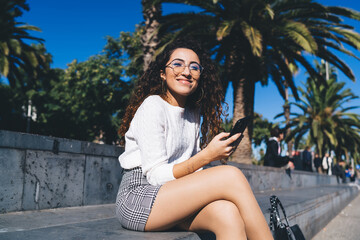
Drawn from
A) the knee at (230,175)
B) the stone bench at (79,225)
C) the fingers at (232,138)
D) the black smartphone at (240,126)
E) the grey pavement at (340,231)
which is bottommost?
the grey pavement at (340,231)

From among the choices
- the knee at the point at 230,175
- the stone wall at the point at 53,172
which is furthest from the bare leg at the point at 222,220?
the stone wall at the point at 53,172

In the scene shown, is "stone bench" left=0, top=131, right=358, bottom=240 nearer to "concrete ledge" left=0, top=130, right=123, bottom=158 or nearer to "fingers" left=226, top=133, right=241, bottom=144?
"concrete ledge" left=0, top=130, right=123, bottom=158

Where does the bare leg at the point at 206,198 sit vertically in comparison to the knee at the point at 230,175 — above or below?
below

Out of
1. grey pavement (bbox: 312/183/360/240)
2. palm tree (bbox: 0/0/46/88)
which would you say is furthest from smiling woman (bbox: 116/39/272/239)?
palm tree (bbox: 0/0/46/88)

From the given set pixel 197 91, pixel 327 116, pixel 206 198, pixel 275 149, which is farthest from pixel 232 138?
pixel 327 116

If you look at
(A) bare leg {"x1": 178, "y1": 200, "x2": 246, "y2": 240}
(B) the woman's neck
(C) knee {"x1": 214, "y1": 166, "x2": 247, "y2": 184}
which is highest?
(B) the woman's neck

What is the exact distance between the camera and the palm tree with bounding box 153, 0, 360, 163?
27.2ft

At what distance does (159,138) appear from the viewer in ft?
6.16

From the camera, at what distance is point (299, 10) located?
29.2 ft

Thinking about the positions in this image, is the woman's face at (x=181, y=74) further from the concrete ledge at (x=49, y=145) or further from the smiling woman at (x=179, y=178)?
the concrete ledge at (x=49, y=145)

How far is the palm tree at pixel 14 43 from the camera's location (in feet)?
43.5

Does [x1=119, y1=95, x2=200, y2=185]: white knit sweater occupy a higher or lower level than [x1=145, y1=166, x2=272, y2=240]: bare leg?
higher

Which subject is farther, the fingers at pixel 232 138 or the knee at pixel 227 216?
the fingers at pixel 232 138

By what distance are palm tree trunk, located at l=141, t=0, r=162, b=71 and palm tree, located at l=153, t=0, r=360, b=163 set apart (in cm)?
81
